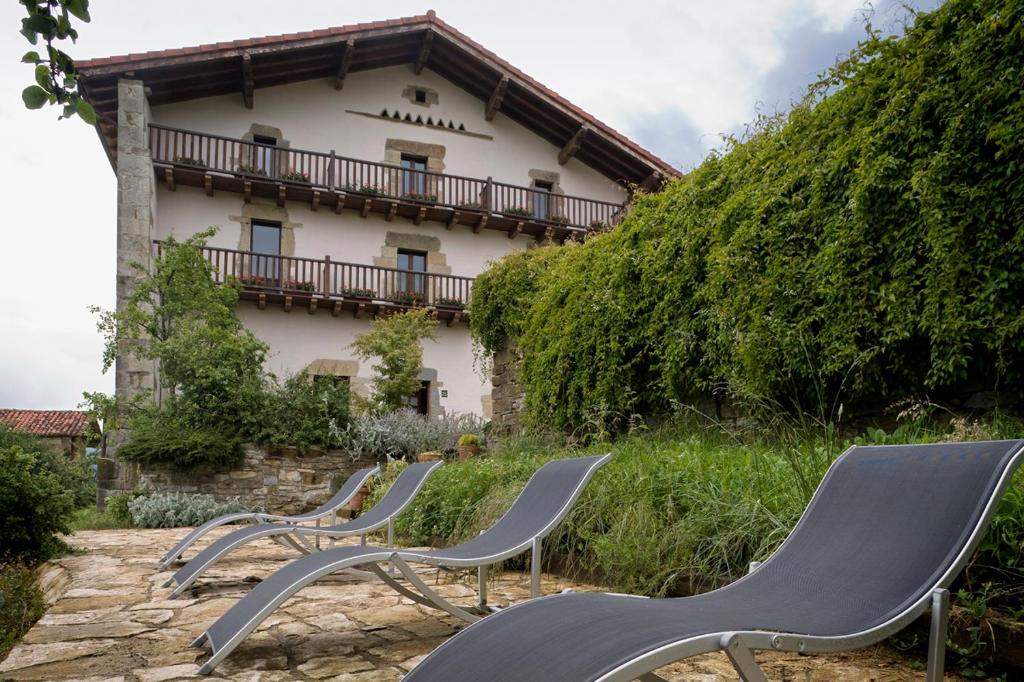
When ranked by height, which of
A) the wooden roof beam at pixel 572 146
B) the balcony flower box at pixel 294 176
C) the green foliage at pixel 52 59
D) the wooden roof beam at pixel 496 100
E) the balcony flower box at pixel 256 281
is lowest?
the green foliage at pixel 52 59

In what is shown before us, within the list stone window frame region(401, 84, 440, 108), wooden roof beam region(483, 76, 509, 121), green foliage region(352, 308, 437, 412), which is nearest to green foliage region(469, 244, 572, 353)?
green foliage region(352, 308, 437, 412)

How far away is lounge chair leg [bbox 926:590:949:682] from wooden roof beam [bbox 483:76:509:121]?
15.9m

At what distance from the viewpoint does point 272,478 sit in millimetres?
11367

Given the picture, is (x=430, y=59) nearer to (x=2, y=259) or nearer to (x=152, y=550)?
(x=152, y=550)

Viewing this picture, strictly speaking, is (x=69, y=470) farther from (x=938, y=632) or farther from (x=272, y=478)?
(x=938, y=632)

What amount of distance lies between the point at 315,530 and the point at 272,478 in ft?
24.6

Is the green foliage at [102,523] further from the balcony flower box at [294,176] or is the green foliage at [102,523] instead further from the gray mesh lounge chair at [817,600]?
the gray mesh lounge chair at [817,600]

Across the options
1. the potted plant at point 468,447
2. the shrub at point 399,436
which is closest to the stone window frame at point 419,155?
the shrub at point 399,436

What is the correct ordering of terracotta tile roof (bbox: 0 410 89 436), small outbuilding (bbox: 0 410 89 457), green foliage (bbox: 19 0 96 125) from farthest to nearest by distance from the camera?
terracotta tile roof (bbox: 0 410 89 436) < small outbuilding (bbox: 0 410 89 457) < green foliage (bbox: 19 0 96 125)

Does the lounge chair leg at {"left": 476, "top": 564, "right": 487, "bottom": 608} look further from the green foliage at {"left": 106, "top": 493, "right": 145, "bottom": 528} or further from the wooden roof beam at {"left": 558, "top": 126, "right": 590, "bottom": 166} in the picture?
the wooden roof beam at {"left": 558, "top": 126, "right": 590, "bottom": 166}

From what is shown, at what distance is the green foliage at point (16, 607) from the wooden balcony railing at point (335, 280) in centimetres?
987

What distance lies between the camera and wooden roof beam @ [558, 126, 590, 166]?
17087 mm

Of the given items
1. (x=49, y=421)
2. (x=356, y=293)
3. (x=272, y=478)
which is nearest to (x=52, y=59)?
(x=272, y=478)

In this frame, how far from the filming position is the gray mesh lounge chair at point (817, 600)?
54.3 inches
